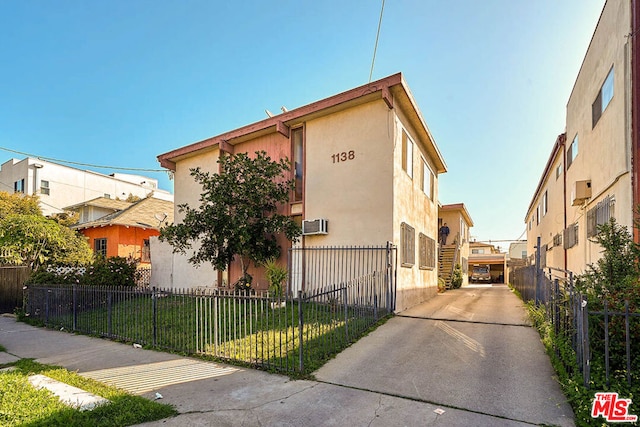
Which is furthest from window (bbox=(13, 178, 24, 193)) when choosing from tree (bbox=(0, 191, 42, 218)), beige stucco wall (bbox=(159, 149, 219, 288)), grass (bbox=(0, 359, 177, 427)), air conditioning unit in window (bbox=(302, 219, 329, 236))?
grass (bbox=(0, 359, 177, 427))

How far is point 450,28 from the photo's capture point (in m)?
9.54

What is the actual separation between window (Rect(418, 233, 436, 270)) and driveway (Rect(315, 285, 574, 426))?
4.73m

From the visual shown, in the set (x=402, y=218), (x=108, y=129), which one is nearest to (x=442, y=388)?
(x=402, y=218)

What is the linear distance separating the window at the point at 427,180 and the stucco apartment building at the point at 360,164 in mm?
412

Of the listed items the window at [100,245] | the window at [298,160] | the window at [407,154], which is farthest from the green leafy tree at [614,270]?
the window at [100,245]

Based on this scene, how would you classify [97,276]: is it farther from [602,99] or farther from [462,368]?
[602,99]

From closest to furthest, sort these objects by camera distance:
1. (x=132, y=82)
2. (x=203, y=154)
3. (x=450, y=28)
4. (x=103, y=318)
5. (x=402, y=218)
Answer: (x=103, y=318) → (x=450, y=28) → (x=402, y=218) → (x=203, y=154) → (x=132, y=82)

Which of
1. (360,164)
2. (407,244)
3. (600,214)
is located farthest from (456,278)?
(360,164)

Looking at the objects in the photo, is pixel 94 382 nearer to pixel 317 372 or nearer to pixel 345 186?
pixel 317 372

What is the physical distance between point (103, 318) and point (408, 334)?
7.30 metres

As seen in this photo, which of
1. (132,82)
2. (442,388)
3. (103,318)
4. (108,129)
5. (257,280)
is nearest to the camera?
(442,388)

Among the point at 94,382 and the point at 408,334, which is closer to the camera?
the point at 94,382

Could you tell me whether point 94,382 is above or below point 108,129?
below

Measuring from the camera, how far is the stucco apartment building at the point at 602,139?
6.62 metres
